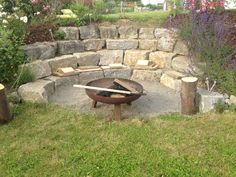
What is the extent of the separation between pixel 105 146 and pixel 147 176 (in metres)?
0.82

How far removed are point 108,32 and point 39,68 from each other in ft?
7.48

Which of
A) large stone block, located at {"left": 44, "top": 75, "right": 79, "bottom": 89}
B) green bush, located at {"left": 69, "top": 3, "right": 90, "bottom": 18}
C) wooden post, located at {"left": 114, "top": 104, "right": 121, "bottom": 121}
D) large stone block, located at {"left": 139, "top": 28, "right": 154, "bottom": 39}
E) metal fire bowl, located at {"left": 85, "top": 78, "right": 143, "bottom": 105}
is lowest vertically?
wooden post, located at {"left": 114, "top": 104, "right": 121, "bottom": 121}

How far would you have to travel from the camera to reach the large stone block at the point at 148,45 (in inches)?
300

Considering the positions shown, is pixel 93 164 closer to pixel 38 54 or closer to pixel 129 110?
pixel 129 110

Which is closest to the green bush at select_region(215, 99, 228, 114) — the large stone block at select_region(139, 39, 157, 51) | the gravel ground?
the gravel ground

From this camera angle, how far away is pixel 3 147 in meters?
4.24

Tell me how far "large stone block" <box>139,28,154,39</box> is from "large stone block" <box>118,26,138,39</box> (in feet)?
0.43

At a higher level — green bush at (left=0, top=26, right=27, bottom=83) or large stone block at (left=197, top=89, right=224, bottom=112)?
green bush at (left=0, top=26, right=27, bottom=83)

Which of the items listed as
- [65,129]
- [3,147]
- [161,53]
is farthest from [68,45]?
[3,147]

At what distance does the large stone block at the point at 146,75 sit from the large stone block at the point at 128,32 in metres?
1.12

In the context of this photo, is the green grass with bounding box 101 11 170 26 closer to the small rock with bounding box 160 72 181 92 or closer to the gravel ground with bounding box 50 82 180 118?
the small rock with bounding box 160 72 181 92

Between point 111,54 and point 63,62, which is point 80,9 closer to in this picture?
point 111,54

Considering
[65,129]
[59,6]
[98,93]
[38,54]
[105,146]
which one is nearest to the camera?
[105,146]

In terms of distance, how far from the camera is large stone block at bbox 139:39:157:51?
7626 millimetres
